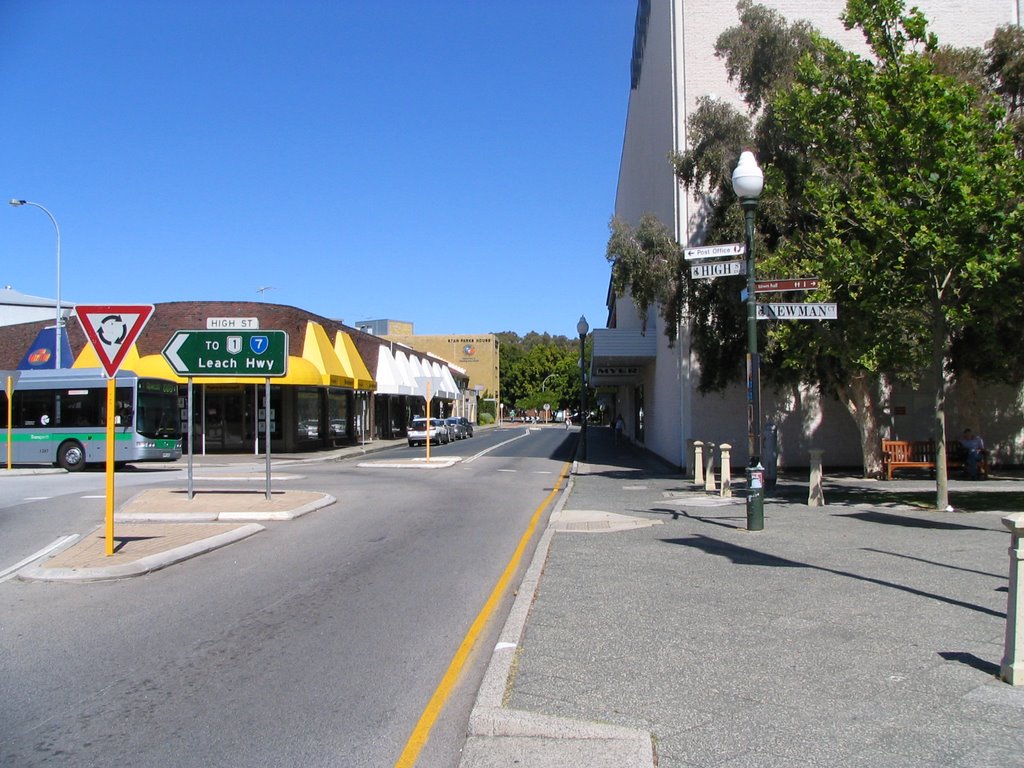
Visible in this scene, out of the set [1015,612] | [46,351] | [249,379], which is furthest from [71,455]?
[1015,612]

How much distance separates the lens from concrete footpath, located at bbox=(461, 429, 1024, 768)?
4426mm

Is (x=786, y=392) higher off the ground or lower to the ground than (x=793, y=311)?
lower

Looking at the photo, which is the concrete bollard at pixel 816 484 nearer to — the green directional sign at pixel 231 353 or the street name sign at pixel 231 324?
the green directional sign at pixel 231 353

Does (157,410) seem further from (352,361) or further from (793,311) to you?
(793,311)

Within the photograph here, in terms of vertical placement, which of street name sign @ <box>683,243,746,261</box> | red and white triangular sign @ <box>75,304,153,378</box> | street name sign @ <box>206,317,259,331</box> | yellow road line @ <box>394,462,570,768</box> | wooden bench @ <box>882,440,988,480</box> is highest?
street name sign @ <box>683,243,746,261</box>

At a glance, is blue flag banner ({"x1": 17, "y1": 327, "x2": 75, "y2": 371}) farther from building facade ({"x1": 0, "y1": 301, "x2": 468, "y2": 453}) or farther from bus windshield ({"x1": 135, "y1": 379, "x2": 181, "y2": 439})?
bus windshield ({"x1": 135, "y1": 379, "x2": 181, "y2": 439})

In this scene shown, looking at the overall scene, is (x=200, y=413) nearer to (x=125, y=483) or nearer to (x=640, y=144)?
(x=125, y=483)

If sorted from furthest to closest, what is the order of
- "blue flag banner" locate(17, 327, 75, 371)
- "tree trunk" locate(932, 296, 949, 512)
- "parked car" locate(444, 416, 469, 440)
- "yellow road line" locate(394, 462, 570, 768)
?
1. "parked car" locate(444, 416, 469, 440)
2. "blue flag banner" locate(17, 327, 75, 371)
3. "tree trunk" locate(932, 296, 949, 512)
4. "yellow road line" locate(394, 462, 570, 768)

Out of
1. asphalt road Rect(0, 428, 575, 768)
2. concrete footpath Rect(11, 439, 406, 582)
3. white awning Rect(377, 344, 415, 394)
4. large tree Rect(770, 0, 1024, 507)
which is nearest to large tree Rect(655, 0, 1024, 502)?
large tree Rect(770, 0, 1024, 507)

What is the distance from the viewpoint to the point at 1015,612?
16.7 feet

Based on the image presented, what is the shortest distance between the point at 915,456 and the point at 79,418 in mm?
24768

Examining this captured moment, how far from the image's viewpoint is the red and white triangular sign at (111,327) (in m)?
10.1

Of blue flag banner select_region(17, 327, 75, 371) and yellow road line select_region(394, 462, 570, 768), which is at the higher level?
blue flag banner select_region(17, 327, 75, 371)

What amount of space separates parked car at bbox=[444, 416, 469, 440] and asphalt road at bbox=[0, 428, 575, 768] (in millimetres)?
41284
